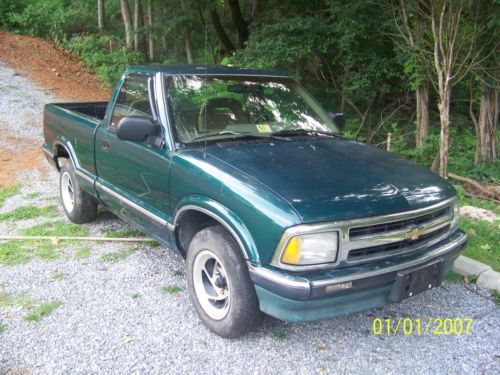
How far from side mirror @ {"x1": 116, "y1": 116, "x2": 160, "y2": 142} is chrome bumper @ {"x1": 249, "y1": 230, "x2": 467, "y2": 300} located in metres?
1.37

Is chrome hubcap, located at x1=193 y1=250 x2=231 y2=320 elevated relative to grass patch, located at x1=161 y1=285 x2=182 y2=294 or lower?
elevated

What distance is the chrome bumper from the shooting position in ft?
8.47

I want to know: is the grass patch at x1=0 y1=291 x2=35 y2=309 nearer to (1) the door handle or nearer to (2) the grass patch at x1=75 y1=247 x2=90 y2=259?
(2) the grass patch at x1=75 y1=247 x2=90 y2=259

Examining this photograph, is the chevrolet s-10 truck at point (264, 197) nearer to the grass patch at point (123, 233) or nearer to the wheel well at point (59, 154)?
the grass patch at point (123, 233)

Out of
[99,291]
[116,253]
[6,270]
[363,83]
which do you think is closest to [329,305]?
[99,291]

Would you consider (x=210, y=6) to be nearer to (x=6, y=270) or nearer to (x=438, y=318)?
(x=6, y=270)

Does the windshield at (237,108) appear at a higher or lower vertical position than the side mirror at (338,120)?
higher

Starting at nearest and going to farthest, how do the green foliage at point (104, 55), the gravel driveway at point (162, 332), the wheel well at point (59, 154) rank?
1. the gravel driveway at point (162, 332)
2. the wheel well at point (59, 154)
3. the green foliage at point (104, 55)

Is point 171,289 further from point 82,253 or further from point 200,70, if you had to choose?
point 200,70

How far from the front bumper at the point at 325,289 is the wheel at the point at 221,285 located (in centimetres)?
16

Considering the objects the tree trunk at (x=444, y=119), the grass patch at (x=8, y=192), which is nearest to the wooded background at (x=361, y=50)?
the tree trunk at (x=444, y=119)

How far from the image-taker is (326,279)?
8.59 ft

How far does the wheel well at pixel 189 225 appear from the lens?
11.0ft

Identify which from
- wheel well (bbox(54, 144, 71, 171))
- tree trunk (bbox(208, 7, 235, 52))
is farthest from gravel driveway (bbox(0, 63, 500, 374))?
tree trunk (bbox(208, 7, 235, 52))
